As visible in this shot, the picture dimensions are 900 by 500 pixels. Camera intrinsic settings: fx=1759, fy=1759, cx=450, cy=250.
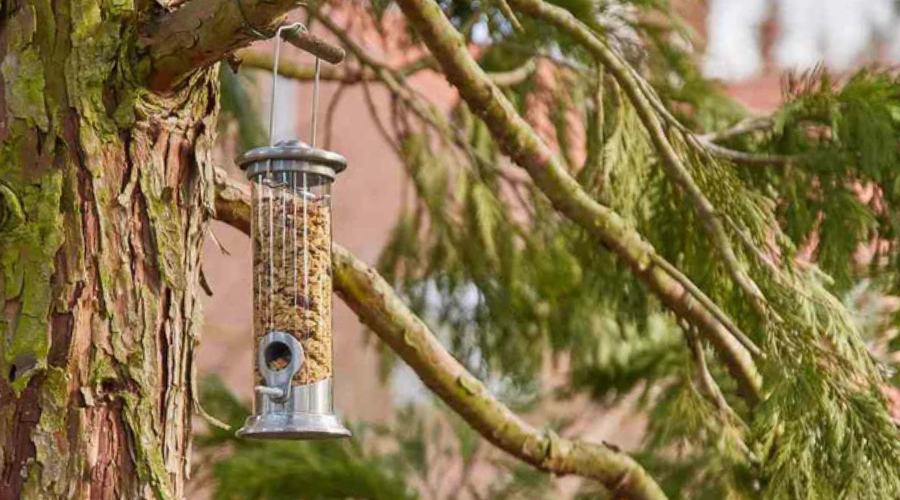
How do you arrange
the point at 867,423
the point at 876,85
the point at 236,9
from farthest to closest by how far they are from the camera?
the point at 876,85 → the point at 867,423 → the point at 236,9

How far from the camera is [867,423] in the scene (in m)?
2.60

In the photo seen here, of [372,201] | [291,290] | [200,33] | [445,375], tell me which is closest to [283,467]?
[445,375]

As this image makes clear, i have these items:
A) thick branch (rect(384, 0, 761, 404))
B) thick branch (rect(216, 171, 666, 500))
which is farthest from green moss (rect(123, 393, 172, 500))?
thick branch (rect(384, 0, 761, 404))

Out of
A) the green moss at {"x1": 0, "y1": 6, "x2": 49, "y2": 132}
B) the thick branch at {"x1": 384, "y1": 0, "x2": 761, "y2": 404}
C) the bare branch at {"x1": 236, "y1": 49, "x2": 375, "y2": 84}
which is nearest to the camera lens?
the green moss at {"x1": 0, "y1": 6, "x2": 49, "y2": 132}

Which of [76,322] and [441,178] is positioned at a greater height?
[441,178]

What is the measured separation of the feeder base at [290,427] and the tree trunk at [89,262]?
0.31ft

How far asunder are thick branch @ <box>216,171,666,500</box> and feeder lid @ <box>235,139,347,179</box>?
1.42 ft

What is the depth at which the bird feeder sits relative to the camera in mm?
2295

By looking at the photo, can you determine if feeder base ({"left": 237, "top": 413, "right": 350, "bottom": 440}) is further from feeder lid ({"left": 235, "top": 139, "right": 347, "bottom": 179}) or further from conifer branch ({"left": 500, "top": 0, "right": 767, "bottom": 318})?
conifer branch ({"left": 500, "top": 0, "right": 767, "bottom": 318})

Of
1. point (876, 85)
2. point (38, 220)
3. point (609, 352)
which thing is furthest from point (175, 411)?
point (609, 352)

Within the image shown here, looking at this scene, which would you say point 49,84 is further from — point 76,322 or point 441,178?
point 441,178

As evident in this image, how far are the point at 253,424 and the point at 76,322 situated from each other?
266 mm

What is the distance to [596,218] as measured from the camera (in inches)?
119

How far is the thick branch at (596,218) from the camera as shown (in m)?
2.97
